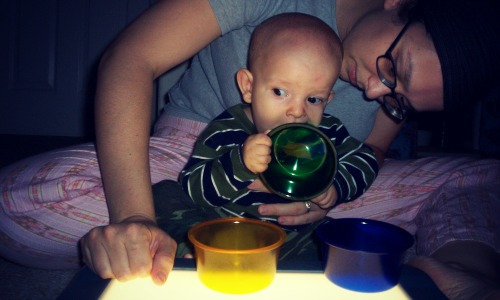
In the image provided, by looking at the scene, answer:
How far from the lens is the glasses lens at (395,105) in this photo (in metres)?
1.07

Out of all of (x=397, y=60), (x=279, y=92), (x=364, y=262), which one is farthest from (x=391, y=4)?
(x=364, y=262)

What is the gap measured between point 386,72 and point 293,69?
0.26m

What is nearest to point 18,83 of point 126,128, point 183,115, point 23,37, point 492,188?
point 23,37

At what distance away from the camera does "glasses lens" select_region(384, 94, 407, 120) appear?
3.51 ft

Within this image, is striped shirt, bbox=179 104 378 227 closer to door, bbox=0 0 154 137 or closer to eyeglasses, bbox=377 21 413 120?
eyeglasses, bbox=377 21 413 120

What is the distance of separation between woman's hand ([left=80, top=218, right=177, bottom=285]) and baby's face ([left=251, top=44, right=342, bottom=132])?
1.43ft

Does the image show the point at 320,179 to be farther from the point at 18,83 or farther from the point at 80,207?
the point at 18,83

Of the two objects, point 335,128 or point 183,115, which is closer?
point 335,128

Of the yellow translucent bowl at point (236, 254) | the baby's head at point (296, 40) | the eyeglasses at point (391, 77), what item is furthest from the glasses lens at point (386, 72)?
the yellow translucent bowl at point (236, 254)

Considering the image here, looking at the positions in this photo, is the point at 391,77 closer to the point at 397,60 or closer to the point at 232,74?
the point at 397,60

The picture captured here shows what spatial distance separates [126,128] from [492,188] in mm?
978

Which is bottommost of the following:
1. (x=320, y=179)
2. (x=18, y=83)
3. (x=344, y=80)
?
(x=18, y=83)

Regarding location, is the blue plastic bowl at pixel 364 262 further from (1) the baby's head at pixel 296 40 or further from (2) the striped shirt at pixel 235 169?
(1) the baby's head at pixel 296 40

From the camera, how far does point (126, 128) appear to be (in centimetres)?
84
